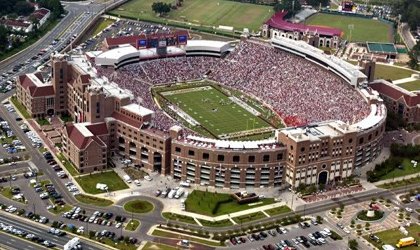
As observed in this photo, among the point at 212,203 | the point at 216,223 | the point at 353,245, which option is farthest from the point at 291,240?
the point at 212,203

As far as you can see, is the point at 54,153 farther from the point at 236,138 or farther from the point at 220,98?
the point at 220,98

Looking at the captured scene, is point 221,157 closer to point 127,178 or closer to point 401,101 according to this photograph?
point 127,178

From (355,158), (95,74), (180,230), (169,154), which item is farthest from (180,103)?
(180,230)

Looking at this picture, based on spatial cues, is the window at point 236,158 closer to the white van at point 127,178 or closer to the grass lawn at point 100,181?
the white van at point 127,178

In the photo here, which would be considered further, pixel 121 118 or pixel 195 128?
pixel 195 128

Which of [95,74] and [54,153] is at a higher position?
[95,74]

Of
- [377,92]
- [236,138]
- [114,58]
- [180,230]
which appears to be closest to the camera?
[180,230]

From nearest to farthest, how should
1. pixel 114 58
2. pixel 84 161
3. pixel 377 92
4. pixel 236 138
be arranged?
pixel 84 161 → pixel 236 138 → pixel 377 92 → pixel 114 58
